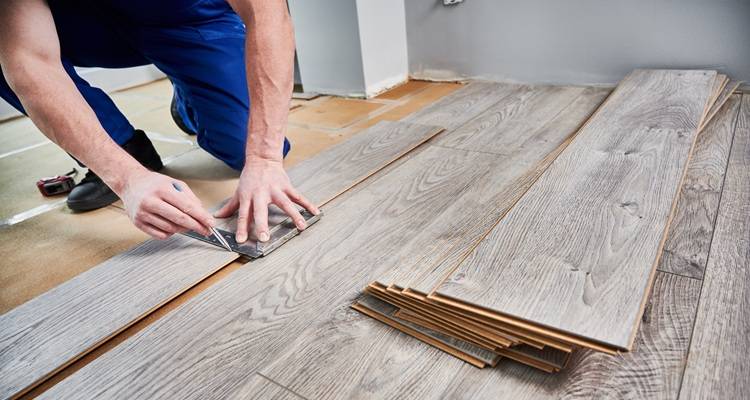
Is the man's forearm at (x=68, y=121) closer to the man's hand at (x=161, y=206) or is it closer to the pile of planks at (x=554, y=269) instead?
the man's hand at (x=161, y=206)

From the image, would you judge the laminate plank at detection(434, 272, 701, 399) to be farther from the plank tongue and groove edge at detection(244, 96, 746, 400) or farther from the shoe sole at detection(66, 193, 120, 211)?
the shoe sole at detection(66, 193, 120, 211)

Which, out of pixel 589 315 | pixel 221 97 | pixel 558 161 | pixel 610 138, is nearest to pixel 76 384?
pixel 589 315

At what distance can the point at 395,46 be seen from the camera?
319 cm

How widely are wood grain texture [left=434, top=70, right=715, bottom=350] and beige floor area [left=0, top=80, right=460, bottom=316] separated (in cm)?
80

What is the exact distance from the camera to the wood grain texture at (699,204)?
119cm

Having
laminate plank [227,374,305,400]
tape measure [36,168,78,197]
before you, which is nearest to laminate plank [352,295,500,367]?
laminate plank [227,374,305,400]

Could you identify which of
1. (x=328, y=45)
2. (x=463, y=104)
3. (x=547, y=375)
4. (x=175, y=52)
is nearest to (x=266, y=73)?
(x=175, y=52)

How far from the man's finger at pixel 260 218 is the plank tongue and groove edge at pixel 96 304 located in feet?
0.40

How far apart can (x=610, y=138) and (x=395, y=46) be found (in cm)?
178

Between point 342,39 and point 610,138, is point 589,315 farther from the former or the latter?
point 342,39

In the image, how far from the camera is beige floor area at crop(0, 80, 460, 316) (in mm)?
1574

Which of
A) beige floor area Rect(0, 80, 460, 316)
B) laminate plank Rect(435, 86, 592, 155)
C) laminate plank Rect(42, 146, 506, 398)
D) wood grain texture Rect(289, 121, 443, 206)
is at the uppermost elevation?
laminate plank Rect(42, 146, 506, 398)

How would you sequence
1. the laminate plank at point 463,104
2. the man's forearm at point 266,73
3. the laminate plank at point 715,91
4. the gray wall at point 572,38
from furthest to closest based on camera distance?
the laminate plank at point 463,104 < the gray wall at point 572,38 < the laminate plank at point 715,91 < the man's forearm at point 266,73

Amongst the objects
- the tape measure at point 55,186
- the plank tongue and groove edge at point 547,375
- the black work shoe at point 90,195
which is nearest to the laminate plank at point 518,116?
the plank tongue and groove edge at point 547,375
